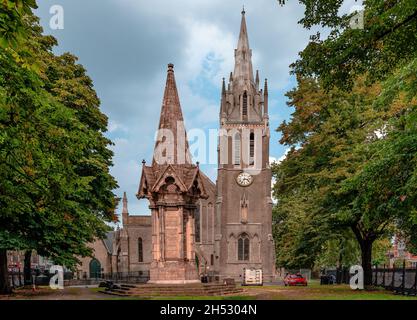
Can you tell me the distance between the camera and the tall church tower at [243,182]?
203 feet

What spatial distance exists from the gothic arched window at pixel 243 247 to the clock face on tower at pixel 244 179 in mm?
6598

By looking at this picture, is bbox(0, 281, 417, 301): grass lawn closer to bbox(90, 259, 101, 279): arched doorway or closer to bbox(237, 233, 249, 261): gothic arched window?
bbox(237, 233, 249, 261): gothic arched window

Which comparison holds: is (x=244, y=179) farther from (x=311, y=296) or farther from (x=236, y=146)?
(x=311, y=296)

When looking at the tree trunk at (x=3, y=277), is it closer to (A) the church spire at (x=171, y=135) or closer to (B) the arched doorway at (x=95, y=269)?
(A) the church spire at (x=171, y=135)

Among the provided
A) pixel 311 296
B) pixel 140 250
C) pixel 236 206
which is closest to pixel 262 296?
pixel 311 296

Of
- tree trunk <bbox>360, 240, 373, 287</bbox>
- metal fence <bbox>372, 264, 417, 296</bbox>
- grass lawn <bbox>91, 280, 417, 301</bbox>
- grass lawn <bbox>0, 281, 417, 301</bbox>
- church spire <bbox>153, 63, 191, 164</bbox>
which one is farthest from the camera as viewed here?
tree trunk <bbox>360, 240, 373, 287</bbox>

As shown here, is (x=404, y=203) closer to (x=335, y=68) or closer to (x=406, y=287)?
(x=335, y=68)

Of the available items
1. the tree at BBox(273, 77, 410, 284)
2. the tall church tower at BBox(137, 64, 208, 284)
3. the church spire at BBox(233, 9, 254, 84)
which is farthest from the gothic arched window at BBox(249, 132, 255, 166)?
the tall church tower at BBox(137, 64, 208, 284)

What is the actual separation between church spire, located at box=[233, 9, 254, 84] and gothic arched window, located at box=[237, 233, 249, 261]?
70.9 ft

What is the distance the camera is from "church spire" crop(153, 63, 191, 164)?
23484 mm

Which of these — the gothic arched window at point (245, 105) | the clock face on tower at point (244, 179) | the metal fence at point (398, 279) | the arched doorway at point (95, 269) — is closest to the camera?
the metal fence at point (398, 279)

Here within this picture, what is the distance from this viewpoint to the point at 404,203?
18.5 meters

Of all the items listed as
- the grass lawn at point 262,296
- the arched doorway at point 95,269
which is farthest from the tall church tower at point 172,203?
the arched doorway at point 95,269
